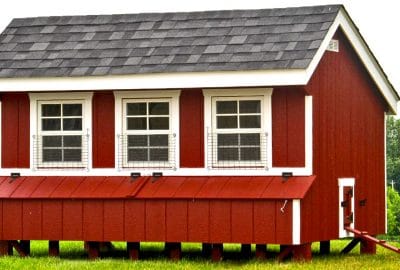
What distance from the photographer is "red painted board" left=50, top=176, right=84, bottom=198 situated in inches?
1155

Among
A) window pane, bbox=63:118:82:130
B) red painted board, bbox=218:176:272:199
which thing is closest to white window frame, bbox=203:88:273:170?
red painted board, bbox=218:176:272:199

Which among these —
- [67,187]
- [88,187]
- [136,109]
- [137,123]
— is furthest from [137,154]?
[67,187]

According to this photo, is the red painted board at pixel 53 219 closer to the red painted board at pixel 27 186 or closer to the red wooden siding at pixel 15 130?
the red painted board at pixel 27 186

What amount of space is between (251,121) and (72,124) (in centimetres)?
413

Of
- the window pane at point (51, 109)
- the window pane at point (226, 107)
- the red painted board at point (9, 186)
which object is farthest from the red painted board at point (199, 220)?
the red painted board at point (9, 186)

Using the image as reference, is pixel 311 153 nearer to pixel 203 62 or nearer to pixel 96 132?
pixel 203 62

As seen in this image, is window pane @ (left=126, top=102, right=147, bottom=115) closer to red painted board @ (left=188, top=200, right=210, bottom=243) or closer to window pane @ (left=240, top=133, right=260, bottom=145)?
window pane @ (left=240, top=133, right=260, bottom=145)

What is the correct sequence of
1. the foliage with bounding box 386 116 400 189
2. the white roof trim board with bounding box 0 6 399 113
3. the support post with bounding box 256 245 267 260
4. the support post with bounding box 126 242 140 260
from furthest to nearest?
the foliage with bounding box 386 116 400 189
the support post with bounding box 126 242 140 260
the support post with bounding box 256 245 267 260
the white roof trim board with bounding box 0 6 399 113

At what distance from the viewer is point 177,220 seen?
28234 mm

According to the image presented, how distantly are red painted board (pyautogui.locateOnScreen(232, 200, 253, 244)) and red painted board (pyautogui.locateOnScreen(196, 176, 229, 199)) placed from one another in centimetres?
53

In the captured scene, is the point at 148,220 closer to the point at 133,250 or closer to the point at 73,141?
the point at 133,250

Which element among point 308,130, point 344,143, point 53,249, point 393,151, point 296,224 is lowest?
point 53,249

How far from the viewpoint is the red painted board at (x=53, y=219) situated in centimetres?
2936

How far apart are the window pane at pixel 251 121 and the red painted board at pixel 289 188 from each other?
126 cm
